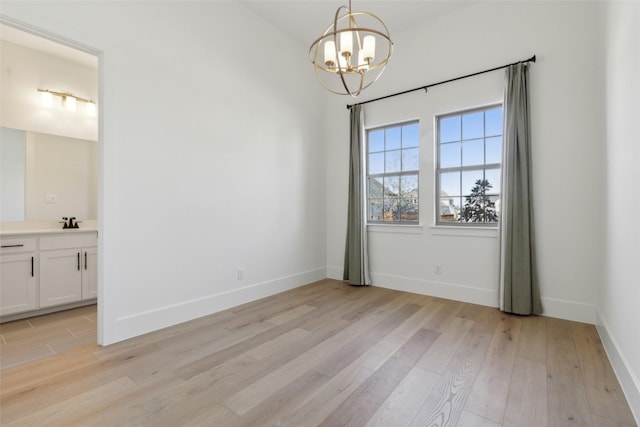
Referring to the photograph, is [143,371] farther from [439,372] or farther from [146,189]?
[439,372]

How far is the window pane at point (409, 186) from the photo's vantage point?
3996 millimetres

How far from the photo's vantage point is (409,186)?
13.3 feet

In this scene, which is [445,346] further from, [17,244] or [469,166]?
[17,244]

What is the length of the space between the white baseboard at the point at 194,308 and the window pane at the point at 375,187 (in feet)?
5.42

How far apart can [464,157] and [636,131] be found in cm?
196

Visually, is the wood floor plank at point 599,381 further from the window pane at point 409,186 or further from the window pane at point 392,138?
the window pane at point 392,138

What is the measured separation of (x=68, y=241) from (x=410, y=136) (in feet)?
14.5

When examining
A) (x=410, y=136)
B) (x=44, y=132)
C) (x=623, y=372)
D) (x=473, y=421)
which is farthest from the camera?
(x=410, y=136)

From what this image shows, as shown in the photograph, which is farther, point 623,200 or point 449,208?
point 449,208

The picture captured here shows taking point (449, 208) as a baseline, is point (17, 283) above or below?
below

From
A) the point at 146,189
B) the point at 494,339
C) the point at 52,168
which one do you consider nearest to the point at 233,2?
the point at 146,189

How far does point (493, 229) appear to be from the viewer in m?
3.29

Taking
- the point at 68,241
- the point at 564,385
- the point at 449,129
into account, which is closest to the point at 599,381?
the point at 564,385

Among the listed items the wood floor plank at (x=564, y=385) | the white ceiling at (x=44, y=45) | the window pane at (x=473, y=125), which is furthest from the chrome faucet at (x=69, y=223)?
the window pane at (x=473, y=125)
